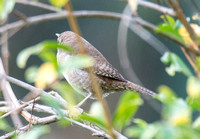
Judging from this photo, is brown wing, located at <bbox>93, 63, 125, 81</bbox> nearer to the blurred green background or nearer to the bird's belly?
the bird's belly

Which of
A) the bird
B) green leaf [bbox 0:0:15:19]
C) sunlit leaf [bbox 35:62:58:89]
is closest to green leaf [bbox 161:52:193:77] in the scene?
sunlit leaf [bbox 35:62:58:89]

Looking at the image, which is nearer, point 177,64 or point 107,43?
point 177,64

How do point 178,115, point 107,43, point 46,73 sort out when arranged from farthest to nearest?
point 107,43, point 46,73, point 178,115

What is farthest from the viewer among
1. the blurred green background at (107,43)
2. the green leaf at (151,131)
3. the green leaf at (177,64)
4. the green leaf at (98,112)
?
the blurred green background at (107,43)

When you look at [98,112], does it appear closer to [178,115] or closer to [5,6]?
[178,115]

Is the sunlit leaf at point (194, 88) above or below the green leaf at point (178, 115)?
above

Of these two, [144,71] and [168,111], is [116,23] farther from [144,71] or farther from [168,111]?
[168,111]

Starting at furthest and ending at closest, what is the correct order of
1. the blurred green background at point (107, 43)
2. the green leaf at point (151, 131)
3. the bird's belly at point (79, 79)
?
the blurred green background at point (107, 43)
the bird's belly at point (79, 79)
the green leaf at point (151, 131)

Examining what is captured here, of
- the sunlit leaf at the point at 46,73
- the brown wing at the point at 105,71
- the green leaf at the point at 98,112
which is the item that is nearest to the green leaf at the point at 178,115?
the green leaf at the point at 98,112

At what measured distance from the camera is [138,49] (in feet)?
31.0

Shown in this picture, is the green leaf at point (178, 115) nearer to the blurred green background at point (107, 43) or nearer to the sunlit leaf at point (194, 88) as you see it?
the sunlit leaf at point (194, 88)

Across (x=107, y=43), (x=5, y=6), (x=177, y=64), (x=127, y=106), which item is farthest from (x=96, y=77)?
(x=107, y=43)

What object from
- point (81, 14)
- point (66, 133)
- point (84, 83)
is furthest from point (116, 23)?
point (81, 14)

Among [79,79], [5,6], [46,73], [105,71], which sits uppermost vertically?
[105,71]
